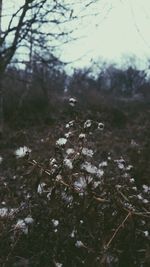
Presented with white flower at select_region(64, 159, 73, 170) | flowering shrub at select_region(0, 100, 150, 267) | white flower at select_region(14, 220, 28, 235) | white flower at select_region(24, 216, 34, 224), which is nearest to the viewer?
flowering shrub at select_region(0, 100, 150, 267)

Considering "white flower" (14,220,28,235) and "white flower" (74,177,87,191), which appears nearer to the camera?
"white flower" (74,177,87,191)

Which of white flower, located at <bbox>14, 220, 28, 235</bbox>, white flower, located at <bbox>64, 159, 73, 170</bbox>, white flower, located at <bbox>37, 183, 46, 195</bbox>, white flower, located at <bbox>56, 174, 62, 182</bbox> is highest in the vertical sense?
white flower, located at <bbox>64, 159, 73, 170</bbox>

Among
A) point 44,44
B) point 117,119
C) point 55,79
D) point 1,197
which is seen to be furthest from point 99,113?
point 1,197

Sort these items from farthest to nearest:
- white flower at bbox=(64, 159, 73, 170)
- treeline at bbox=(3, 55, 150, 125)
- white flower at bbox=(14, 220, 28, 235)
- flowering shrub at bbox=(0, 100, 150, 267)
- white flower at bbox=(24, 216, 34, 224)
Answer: treeline at bbox=(3, 55, 150, 125)
white flower at bbox=(24, 216, 34, 224)
white flower at bbox=(14, 220, 28, 235)
white flower at bbox=(64, 159, 73, 170)
flowering shrub at bbox=(0, 100, 150, 267)

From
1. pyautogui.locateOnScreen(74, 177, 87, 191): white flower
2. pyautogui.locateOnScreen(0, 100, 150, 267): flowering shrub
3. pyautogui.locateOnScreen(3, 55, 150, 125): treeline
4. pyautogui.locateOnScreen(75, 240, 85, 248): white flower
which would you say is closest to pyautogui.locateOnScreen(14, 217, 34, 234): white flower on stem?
pyautogui.locateOnScreen(0, 100, 150, 267): flowering shrub

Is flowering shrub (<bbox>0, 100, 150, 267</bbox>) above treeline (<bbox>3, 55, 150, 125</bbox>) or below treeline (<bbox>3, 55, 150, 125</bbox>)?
above

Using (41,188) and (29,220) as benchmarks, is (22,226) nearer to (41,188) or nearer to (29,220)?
(29,220)

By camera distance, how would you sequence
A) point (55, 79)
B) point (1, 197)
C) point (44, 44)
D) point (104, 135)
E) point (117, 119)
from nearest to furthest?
point (1, 197) < point (44, 44) < point (104, 135) < point (117, 119) < point (55, 79)

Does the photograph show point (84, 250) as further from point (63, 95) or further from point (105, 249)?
point (63, 95)

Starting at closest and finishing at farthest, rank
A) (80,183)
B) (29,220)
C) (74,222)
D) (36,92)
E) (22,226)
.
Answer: (80,183)
(74,222)
(22,226)
(29,220)
(36,92)

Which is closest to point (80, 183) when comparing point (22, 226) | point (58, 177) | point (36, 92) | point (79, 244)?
point (58, 177)

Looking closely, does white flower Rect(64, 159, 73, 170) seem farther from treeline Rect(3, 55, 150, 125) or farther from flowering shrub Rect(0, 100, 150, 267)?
treeline Rect(3, 55, 150, 125)
